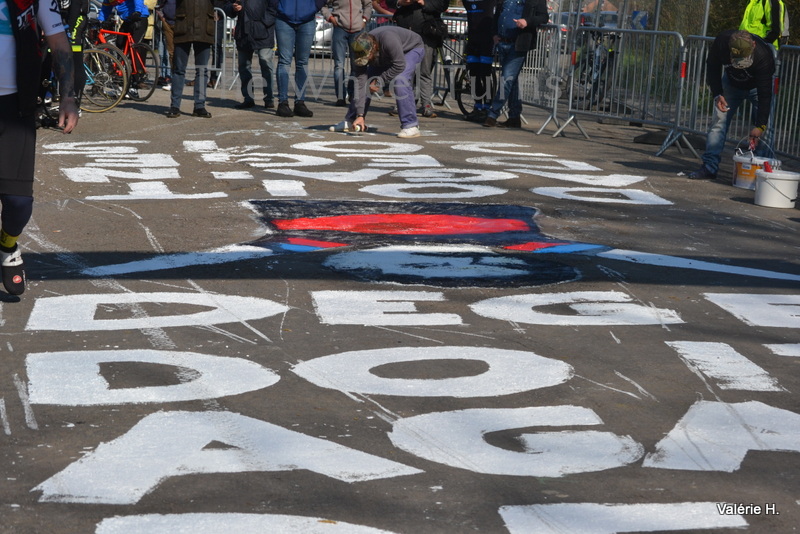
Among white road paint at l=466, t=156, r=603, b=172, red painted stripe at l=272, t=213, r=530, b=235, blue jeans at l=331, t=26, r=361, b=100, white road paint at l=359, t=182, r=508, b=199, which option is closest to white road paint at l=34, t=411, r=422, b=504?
red painted stripe at l=272, t=213, r=530, b=235

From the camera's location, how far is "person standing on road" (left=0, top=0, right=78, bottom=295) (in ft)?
18.5

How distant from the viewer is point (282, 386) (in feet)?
15.7

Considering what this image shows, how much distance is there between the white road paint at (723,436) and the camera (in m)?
4.08

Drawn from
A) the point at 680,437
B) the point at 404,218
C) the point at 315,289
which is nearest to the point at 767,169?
the point at 404,218

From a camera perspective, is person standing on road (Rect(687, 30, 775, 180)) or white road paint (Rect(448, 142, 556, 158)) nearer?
person standing on road (Rect(687, 30, 775, 180))

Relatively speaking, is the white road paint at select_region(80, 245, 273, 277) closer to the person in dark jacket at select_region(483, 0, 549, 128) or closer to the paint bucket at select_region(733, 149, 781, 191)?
the paint bucket at select_region(733, 149, 781, 191)

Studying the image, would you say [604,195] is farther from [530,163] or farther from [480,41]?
[480,41]

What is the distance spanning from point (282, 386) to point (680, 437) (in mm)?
1563

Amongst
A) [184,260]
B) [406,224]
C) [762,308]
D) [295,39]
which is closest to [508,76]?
[295,39]

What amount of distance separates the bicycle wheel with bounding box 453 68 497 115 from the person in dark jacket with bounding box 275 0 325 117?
2280 mm

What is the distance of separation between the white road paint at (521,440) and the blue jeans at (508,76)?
1091cm

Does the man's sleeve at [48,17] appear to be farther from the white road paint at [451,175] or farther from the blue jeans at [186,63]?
the blue jeans at [186,63]

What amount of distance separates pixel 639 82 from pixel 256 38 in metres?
5.04

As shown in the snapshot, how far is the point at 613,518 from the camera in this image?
3.57 metres
